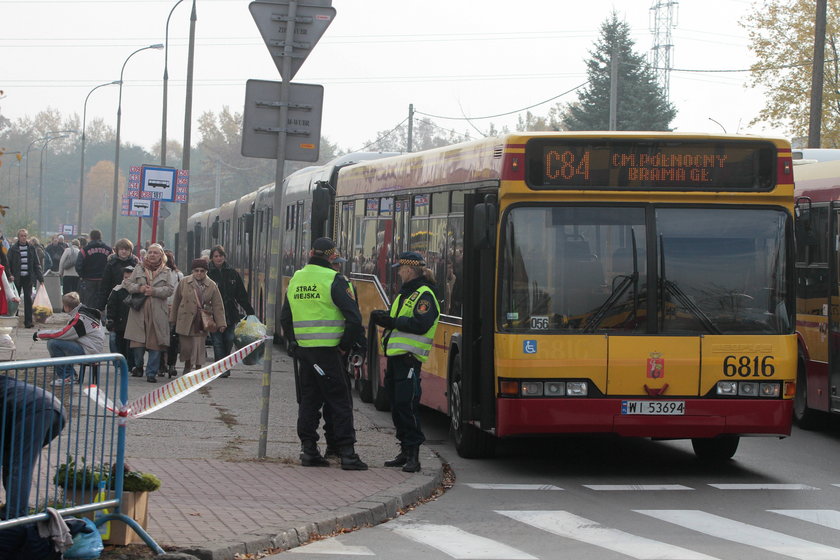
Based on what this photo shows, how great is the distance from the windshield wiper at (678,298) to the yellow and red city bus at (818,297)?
3340 mm

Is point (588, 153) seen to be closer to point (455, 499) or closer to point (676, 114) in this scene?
point (455, 499)

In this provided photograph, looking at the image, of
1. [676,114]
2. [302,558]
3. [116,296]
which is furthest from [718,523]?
[676,114]

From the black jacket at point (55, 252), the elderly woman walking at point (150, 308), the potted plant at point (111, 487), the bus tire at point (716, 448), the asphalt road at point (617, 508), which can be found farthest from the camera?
the black jacket at point (55, 252)

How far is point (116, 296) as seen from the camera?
59.2 ft

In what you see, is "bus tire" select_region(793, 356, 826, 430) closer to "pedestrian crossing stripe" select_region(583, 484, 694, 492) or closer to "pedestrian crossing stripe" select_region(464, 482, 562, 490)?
"pedestrian crossing stripe" select_region(583, 484, 694, 492)

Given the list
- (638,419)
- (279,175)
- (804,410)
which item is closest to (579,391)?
(638,419)

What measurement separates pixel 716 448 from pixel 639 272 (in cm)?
229

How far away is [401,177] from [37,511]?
898 cm

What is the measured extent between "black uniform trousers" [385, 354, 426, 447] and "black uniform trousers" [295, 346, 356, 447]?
359 millimetres

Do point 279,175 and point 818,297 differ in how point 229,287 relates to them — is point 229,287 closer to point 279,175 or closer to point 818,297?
point 818,297

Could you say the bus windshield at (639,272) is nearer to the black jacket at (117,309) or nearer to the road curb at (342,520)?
the road curb at (342,520)

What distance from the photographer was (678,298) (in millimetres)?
11266

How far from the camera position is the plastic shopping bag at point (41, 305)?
2559 cm

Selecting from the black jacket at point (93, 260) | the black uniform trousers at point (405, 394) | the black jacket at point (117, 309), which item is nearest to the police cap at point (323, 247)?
the black uniform trousers at point (405, 394)
